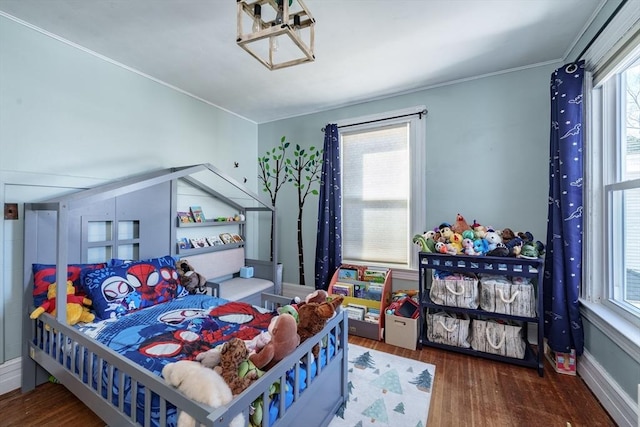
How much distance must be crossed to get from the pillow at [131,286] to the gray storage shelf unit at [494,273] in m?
2.13

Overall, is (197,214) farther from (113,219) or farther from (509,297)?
(509,297)

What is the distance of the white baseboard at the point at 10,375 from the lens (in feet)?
5.59

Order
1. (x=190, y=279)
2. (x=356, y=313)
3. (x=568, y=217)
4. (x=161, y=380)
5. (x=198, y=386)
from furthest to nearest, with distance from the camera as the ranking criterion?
(x=356, y=313), (x=190, y=279), (x=568, y=217), (x=161, y=380), (x=198, y=386)

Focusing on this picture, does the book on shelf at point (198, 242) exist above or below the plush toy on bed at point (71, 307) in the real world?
above

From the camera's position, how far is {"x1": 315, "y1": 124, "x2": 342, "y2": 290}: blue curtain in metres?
3.02

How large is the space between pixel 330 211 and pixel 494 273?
5.48 ft

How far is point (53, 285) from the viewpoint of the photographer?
170 cm

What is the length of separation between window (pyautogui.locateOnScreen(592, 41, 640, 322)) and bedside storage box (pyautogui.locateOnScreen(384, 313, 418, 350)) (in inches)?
51.1

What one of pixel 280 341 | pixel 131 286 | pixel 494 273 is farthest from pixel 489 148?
pixel 131 286

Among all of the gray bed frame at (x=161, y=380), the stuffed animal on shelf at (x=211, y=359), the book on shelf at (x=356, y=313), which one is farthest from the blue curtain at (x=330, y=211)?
the stuffed animal on shelf at (x=211, y=359)

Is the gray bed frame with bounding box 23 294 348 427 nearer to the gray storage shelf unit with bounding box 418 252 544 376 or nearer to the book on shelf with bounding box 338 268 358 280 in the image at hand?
the gray storage shelf unit with bounding box 418 252 544 376

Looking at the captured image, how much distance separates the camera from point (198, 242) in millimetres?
2807

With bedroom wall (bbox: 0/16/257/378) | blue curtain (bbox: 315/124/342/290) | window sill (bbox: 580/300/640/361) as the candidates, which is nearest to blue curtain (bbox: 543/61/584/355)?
window sill (bbox: 580/300/640/361)

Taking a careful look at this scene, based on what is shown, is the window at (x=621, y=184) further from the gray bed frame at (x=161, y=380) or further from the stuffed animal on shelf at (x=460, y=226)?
the gray bed frame at (x=161, y=380)
